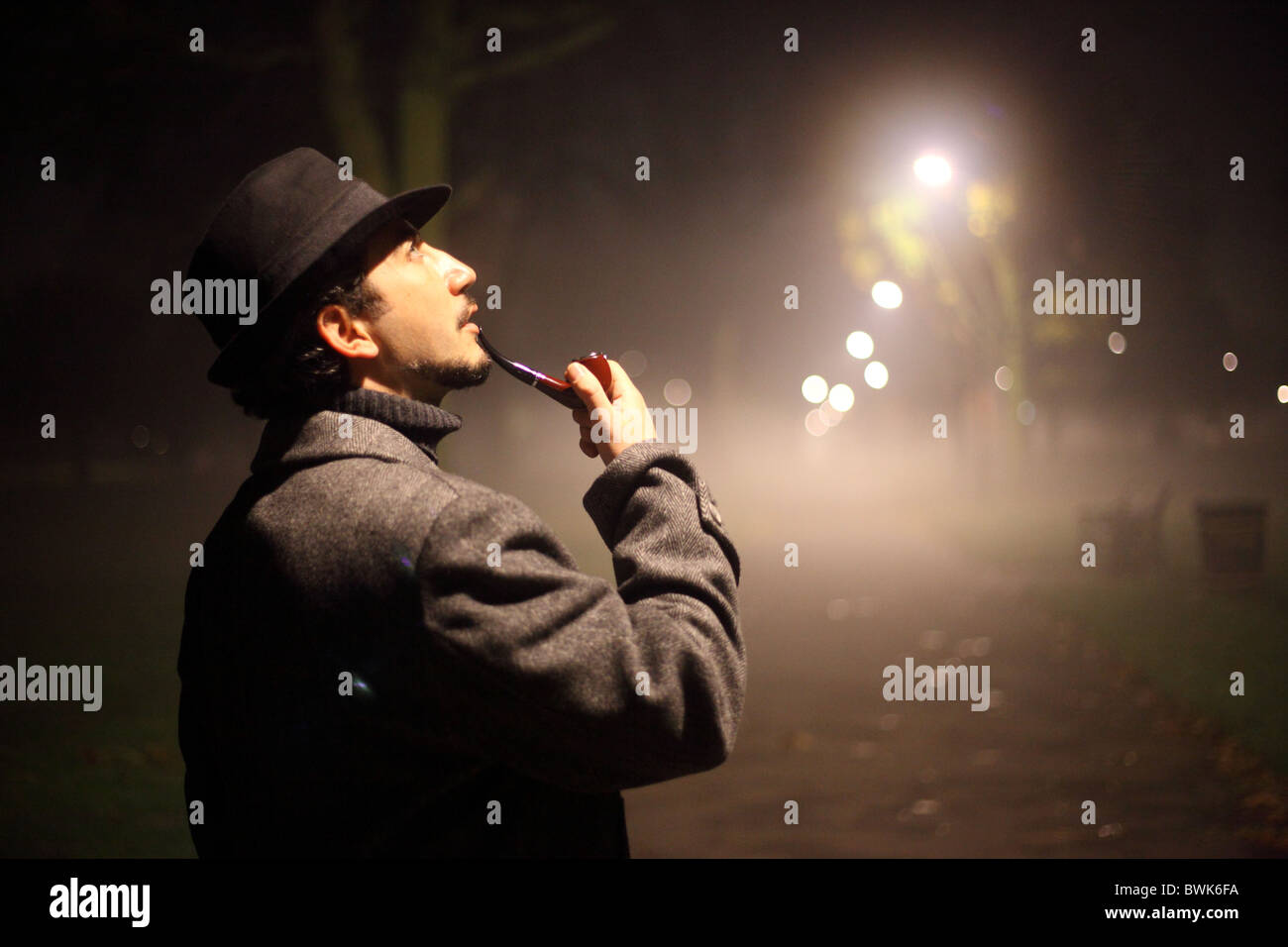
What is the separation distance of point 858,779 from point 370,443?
265 cm

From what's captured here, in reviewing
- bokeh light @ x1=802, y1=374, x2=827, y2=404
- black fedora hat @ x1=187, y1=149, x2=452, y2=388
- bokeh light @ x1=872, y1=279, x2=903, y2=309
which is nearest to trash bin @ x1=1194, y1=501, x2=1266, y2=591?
bokeh light @ x1=872, y1=279, x2=903, y2=309

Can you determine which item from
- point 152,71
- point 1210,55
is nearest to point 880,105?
A: point 1210,55

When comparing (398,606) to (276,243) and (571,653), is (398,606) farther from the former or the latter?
(276,243)

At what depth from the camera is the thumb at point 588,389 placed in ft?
4.89

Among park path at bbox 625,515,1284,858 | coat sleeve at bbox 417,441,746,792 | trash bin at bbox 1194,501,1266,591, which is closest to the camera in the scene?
coat sleeve at bbox 417,441,746,792

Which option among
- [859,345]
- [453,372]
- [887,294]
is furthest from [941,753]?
[453,372]

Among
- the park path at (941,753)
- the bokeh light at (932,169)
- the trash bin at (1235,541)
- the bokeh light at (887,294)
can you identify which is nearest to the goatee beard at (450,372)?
the park path at (941,753)

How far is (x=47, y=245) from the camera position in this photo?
12.6ft

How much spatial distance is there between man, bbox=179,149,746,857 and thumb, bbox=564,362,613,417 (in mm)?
34

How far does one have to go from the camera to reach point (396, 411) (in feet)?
4.40

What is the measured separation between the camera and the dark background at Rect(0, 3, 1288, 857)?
3.50 meters

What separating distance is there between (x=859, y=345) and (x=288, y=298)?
306 cm

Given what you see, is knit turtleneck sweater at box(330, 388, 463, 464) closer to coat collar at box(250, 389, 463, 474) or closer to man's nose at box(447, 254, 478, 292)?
coat collar at box(250, 389, 463, 474)
